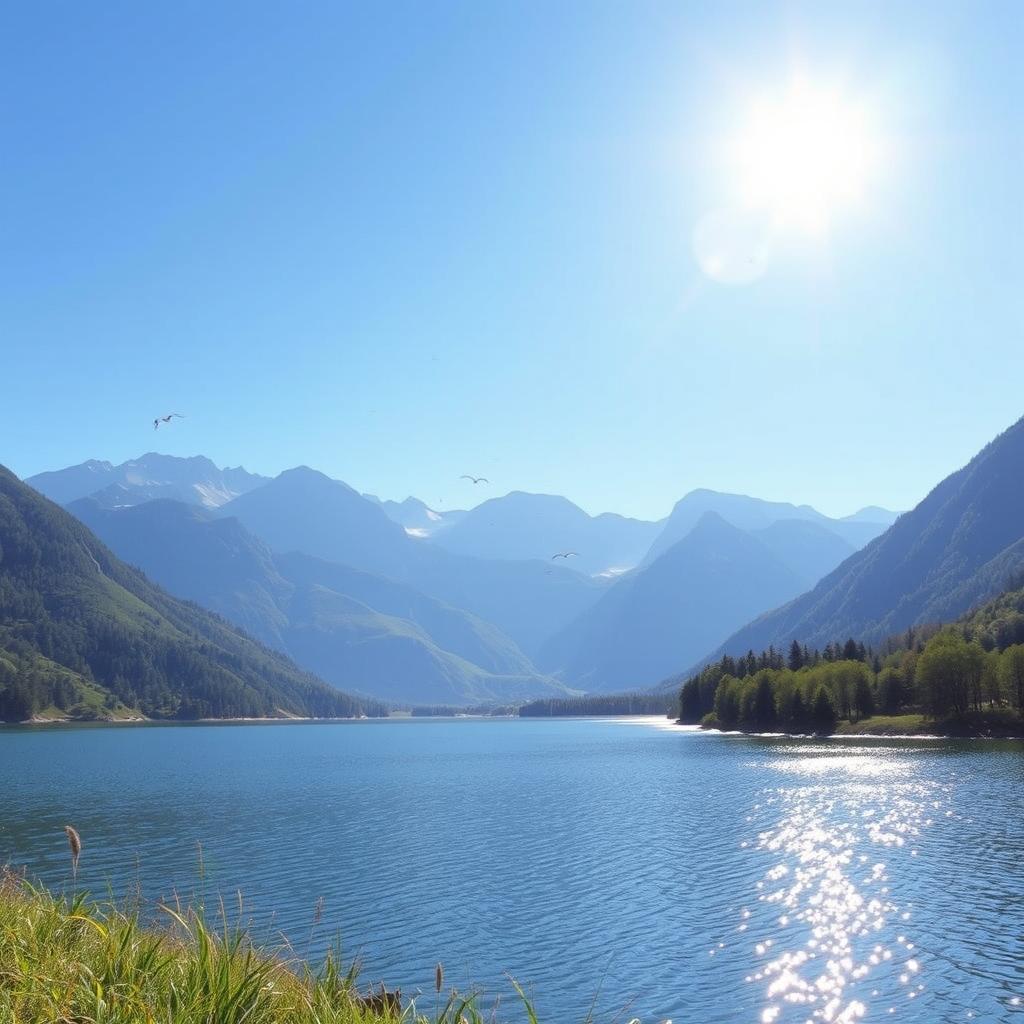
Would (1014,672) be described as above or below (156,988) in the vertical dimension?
above

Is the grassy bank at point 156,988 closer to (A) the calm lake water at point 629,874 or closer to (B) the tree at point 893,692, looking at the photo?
(A) the calm lake water at point 629,874

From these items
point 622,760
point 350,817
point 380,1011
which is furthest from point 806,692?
point 380,1011

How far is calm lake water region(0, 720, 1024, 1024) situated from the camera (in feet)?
106

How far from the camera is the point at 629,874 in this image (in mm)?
51250

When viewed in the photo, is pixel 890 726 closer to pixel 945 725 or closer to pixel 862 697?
pixel 945 725

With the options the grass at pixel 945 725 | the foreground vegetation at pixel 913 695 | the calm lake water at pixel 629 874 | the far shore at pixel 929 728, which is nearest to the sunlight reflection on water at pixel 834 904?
the calm lake water at pixel 629 874

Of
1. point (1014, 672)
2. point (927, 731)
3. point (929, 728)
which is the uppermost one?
point (1014, 672)

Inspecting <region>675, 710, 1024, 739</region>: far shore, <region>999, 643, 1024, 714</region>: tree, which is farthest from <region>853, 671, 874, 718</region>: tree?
<region>999, 643, 1024, 714</region>: tree

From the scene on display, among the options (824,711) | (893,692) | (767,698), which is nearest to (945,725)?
(893,692)

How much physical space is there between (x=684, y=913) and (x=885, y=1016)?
1391 cm

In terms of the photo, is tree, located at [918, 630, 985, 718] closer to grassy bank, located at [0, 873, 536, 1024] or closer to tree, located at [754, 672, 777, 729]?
tree, located at [754, 672, 777, 729]

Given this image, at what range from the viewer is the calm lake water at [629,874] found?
32.2 meters

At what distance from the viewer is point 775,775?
103812 mm

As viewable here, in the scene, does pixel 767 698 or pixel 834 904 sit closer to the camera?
pixel 834 904
